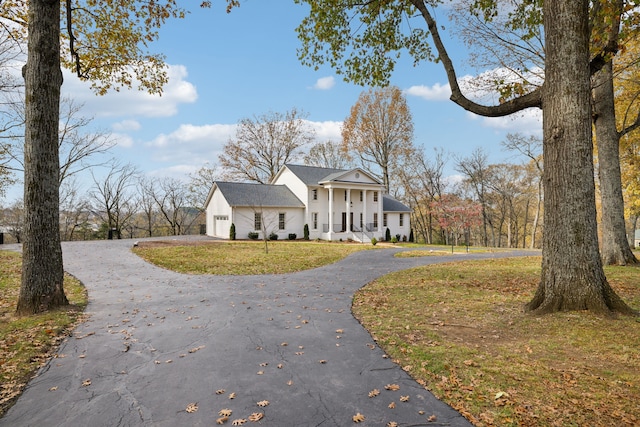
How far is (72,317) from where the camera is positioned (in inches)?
250

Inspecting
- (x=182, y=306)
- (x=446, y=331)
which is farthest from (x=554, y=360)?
(x=182, y=306)

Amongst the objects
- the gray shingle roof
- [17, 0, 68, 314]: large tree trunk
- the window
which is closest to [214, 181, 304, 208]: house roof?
the window

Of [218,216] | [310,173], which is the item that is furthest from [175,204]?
[310,173]

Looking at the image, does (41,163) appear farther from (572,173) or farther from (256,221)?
(256,221)

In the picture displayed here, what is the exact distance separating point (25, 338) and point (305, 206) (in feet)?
81.5

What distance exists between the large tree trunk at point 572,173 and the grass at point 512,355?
16.4 inches

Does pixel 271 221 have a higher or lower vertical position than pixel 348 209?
lower

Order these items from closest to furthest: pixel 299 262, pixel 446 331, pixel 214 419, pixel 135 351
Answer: pixel 214 419, pixel 135 351, pixel 446 331, pixel 299 262

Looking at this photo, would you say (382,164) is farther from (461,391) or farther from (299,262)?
(461,391)

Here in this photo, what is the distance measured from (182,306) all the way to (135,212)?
1313 inches

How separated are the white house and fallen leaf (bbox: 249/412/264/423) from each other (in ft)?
79.7

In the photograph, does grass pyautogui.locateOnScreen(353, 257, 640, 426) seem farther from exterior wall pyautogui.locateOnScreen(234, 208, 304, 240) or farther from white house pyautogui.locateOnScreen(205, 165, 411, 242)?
white house pyautogui.locateOnScreen(205, 165, 411, 242)

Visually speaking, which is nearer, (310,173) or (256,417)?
(256,417)

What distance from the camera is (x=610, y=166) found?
35.3 ft
